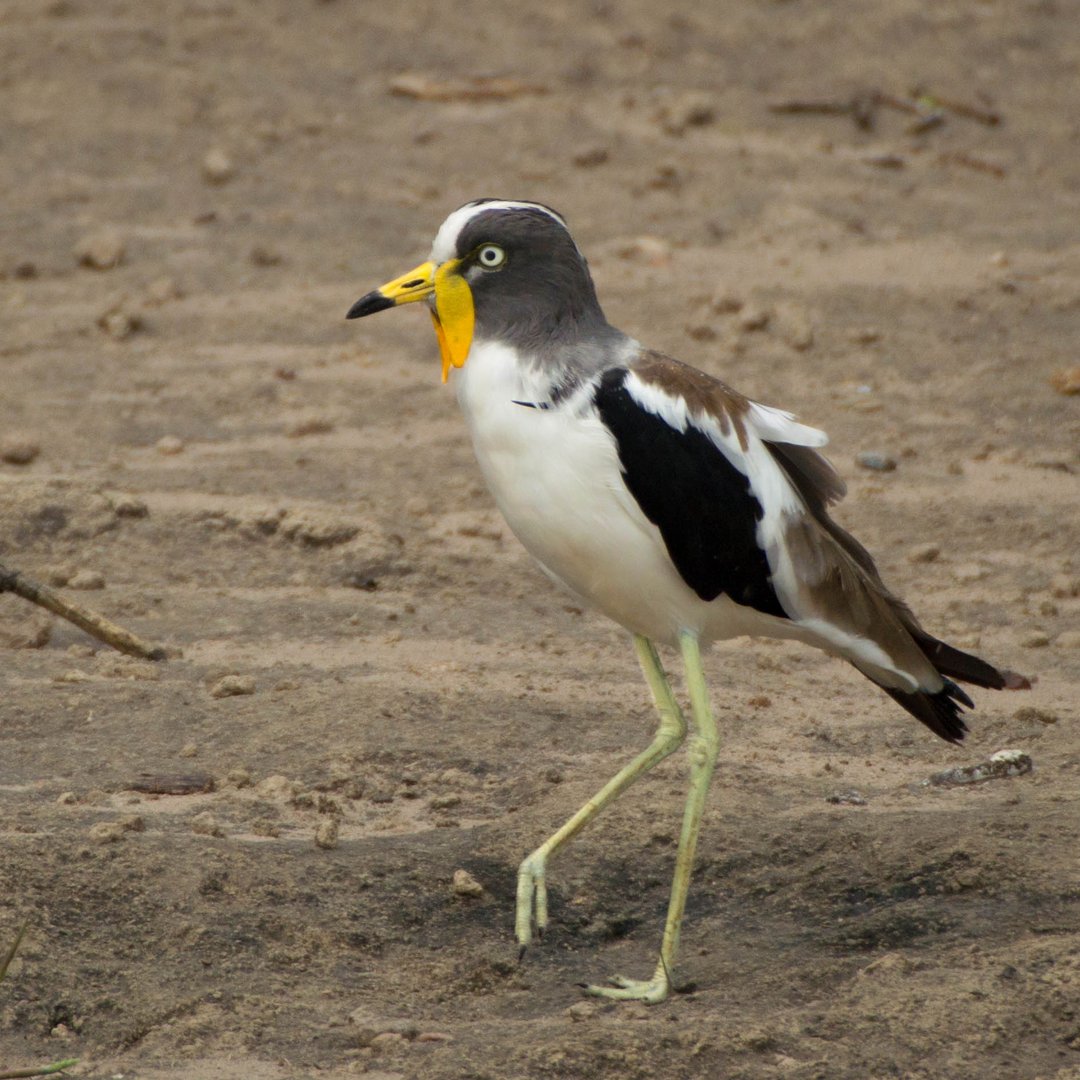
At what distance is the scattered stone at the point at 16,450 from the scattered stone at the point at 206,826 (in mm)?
2584

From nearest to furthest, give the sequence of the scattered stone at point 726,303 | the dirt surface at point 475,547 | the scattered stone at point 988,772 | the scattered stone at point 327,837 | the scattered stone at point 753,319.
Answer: the dirt surface at point 475,547
the scattered stone at point 327,837
the scattered stone at point 988,772
the scattered stone at point 753,319
the scattered stone at point 726,303

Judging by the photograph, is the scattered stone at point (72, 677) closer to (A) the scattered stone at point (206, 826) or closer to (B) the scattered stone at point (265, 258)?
(A) the scattered stone at point (206, 826)

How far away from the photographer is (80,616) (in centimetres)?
474

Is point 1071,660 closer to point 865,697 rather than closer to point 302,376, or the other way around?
point 865,697

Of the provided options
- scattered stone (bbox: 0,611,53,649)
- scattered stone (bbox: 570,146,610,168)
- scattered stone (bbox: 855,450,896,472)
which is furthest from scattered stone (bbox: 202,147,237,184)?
scattered stone (bbox: 0,611,53,649)

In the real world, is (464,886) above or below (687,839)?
below

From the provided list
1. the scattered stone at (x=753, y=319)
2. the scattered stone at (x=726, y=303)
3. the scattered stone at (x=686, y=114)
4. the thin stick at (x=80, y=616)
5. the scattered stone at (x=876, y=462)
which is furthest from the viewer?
the scattered stone at (x=686, y=114)

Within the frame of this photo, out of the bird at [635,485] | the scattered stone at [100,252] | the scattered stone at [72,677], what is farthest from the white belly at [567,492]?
the scattered stone at [100,252]

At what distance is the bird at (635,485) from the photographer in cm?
367

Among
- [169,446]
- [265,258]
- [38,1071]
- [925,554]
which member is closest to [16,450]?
[169,446]

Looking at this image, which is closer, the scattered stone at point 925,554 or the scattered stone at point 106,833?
the scattered stone at point 106,833

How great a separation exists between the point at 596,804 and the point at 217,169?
5.83 m

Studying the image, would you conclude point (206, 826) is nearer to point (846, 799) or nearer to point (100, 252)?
point (846, 799)

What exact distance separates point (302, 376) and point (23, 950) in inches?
153
